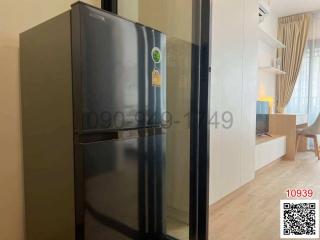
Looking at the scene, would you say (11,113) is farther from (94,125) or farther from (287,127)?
(287,127)

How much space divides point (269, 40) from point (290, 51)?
0.96m

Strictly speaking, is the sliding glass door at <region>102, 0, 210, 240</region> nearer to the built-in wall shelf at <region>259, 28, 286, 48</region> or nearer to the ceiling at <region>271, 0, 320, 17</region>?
the built-in wall shelf at <region>259, 28, 286, 48</region>

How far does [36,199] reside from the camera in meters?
1.41

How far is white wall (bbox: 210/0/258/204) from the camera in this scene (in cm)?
227

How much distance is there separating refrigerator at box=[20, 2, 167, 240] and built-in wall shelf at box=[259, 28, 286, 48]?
3596 mm

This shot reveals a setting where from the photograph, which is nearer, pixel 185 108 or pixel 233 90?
pixel 185 108

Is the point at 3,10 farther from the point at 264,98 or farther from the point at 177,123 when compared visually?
the point at 264,98

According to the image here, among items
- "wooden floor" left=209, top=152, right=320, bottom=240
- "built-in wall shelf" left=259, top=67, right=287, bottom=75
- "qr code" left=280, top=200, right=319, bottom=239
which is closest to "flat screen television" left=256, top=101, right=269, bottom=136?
"wooden floor" left=209, top=152, right=320, bottom=240

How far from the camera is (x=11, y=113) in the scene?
4.94ft

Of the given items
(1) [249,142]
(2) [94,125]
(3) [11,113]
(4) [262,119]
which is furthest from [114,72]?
(4) [262,119]

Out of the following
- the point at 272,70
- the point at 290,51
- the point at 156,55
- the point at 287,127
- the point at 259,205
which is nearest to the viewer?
the point at 156,55

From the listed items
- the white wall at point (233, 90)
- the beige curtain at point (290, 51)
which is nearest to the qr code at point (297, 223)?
the white wall at point (233, 90)

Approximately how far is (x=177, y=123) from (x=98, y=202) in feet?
A: 3.06

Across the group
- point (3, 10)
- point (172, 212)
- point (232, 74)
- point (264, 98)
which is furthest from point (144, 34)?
point (264, 98)
